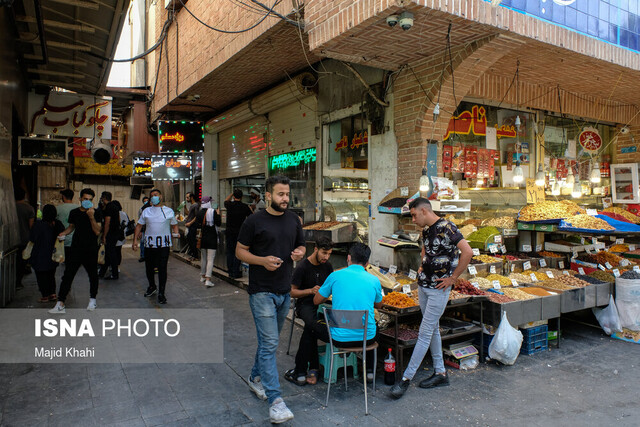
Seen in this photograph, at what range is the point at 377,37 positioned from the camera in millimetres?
5660

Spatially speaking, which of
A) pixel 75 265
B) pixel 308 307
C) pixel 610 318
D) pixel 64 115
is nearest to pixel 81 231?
pixel 75 265

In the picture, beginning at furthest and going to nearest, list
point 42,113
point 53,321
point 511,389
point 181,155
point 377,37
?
1. point 181,155
2. point 42,113
3. point 53,321
4. point 377,37
5. point 511,389

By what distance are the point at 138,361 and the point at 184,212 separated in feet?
39.0

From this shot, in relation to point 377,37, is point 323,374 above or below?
below

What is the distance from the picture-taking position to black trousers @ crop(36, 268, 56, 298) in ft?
25.6

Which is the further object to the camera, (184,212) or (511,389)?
(184,212)

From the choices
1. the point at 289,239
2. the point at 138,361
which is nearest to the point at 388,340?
the point at 289,239

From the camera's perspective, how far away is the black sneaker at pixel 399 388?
14.1 feet

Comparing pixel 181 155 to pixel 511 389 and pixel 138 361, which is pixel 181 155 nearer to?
pixel 138 361

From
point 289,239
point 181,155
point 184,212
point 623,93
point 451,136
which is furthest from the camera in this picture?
point 184,212

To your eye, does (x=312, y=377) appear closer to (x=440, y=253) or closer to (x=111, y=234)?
(x=440, y=253)

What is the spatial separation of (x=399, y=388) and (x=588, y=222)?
457 cm

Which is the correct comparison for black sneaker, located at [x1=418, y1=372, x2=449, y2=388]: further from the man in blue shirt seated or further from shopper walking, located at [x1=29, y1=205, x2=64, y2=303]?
shopper walking, located at [x1=29, y1=205, x2=64, y2=303]

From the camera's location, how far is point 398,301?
5.08m
